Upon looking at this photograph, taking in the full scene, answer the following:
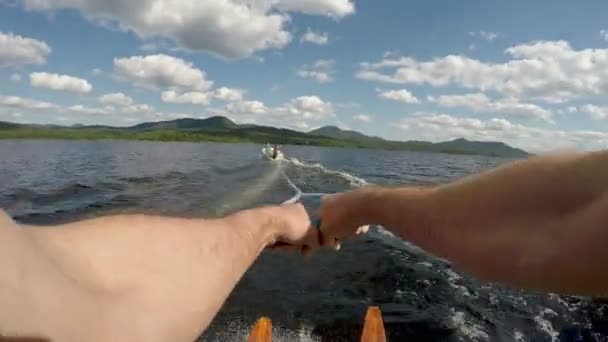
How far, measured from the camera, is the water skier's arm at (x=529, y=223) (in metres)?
1.04

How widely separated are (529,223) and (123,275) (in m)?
1.15

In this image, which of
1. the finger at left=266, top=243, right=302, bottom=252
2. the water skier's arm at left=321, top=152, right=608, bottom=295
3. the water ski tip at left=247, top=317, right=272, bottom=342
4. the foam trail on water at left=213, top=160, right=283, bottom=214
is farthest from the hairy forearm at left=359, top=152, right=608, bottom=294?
the foam trail on water at left=213, top=160, right=283, bottom=214

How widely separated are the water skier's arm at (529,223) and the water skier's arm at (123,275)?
29.8 inches

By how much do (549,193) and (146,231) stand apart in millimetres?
1228

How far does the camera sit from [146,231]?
1464 mm

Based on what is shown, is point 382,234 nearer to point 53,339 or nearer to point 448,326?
point 448,326

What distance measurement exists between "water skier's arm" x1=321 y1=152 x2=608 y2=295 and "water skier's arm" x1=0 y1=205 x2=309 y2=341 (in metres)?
0.76

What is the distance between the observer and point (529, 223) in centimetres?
117

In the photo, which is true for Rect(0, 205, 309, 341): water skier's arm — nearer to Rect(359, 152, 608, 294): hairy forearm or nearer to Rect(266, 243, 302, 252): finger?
Rect(266, 243, 302, 252): finger

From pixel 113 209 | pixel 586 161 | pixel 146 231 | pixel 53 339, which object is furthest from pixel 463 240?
pixel 113 209

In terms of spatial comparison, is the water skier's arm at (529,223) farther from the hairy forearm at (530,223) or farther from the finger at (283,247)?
the finger at (283,247)

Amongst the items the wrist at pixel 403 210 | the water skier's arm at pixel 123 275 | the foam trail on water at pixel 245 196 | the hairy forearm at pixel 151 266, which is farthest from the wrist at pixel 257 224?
the foam trail on water at pixel 245 196

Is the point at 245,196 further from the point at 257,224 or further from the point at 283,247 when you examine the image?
the point at 257,224

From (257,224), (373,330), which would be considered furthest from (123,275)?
(373,330)
